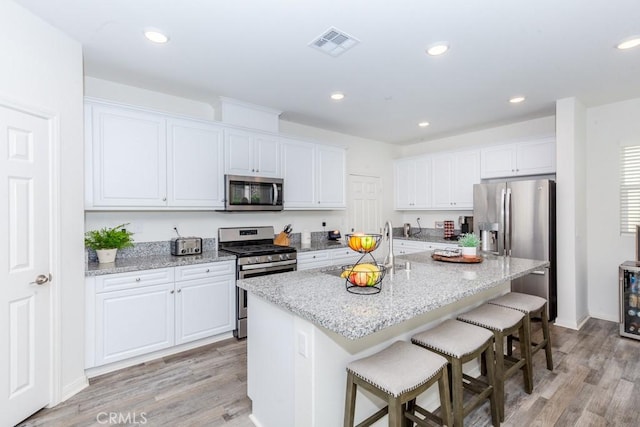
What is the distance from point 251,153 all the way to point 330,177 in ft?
4.22

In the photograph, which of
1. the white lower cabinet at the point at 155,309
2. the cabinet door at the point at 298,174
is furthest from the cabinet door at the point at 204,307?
the cabinet door at the point at 298,174

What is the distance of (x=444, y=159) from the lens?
5180 mm

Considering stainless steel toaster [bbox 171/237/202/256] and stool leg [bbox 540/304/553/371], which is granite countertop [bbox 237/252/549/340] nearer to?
stool leg [bbox 540/304/553/371]

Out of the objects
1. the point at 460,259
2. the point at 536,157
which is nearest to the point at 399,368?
the point at 460,259

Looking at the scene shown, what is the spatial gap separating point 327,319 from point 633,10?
2742 mm

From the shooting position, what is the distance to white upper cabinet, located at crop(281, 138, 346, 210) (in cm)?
416

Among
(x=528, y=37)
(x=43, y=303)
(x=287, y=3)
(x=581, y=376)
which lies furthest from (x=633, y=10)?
(x=43, y=303)

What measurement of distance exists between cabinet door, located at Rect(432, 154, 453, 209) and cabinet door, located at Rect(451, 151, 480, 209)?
0.23ft

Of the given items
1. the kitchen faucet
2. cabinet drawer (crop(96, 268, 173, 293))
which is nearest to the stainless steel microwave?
cabinet drawer (crop(96, 268, 173, 293))

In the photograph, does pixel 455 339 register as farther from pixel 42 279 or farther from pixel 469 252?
pixel 42 279

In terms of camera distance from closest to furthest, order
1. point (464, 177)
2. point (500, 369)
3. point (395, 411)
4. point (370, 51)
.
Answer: point (395, 411)
point (500, 369)
point (370, 51)
point (464, 177)

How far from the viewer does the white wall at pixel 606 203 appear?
12.4ft

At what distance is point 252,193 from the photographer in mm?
3760

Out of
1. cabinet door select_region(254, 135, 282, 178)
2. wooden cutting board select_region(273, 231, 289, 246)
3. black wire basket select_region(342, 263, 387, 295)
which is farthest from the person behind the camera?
wooden cutting board select_region(273, 231, 289, 246)
